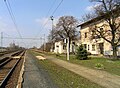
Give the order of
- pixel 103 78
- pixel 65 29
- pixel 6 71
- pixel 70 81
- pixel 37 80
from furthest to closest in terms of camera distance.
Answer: pixel 65 29
pixel 6 71
pixel 103 78
pixel 37 80
pixel 70 81

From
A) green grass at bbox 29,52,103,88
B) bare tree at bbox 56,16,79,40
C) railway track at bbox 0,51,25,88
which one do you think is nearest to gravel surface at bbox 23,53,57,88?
green grass at bbox 29,52,103,88

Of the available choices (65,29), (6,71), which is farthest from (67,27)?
(6,71)

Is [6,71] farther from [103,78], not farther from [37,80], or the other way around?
[103,78]

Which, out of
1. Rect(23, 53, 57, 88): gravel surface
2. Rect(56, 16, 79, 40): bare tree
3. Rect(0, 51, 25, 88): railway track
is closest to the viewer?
Rect(23, 53, 57, 88): gravel surface

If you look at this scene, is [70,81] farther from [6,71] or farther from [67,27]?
[67,27]

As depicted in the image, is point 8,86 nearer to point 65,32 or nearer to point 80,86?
point 80,86

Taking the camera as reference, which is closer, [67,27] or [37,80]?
[37,80]

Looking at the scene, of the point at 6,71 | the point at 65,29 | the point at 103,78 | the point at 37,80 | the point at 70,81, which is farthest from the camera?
the point at 65,29

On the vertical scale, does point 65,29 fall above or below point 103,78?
above

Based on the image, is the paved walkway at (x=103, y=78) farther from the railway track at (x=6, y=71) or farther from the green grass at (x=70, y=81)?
the railway track at (x=6, y=71)

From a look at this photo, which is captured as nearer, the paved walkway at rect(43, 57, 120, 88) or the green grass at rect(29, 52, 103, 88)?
the green grass at rect(29, 52, 103, 88)

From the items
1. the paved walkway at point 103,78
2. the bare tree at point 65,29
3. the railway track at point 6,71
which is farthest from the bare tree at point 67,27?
the paved walkway at point 103,78

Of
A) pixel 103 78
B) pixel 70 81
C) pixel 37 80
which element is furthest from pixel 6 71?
pixel 103 78

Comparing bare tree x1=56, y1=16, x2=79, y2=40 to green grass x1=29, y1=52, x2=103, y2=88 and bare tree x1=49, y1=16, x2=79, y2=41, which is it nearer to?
bare tree x1=49, y1=16, x2=79, y2=41
